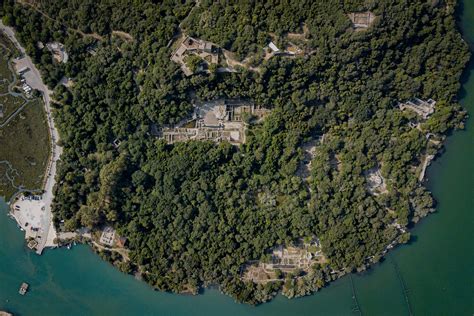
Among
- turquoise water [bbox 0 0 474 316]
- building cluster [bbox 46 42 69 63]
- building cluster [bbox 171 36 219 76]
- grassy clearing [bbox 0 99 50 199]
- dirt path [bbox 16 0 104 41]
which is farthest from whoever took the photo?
turquoise water [bbox 0 0 474 316]

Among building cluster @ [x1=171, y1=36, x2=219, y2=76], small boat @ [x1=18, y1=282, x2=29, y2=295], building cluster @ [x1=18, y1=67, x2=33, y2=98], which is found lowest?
small boat @ [x1=18, y1=282, x2=29, y2=295]

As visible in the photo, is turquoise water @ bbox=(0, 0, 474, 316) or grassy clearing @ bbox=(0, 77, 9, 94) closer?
grassy clearing @ bbox=(0, 77, 9, 94)

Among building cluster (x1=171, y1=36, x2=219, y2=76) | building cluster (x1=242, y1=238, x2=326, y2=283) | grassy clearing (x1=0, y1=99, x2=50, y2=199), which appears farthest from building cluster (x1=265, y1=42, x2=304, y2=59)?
grassy clearing (x1=0, y1=99, x2=50, y2=199)

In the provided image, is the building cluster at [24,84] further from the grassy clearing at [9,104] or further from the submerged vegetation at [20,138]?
the grassy clearing at [9,104]

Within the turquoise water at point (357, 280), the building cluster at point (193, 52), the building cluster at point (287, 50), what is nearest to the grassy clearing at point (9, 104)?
the turquoise water at point (357, 280)

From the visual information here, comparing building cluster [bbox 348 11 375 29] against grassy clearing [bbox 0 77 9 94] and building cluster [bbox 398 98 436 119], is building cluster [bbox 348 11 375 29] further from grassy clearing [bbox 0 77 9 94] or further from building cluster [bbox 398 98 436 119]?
grassy clearing [bbox 0 77 9 94]

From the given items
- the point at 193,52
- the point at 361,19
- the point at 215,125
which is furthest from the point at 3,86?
the point at 361,19

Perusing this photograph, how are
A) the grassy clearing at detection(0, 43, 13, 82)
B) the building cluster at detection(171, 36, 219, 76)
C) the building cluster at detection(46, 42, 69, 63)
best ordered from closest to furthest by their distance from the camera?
the building cluster at detection(171, 36, 219, 76)
the building cluster at detection(46, 42, 69, 63)
the grassy clearing at detection(0, 43, 13, 82)

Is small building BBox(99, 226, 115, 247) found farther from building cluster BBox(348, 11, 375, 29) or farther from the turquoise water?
building cluster BBox(348, 11, 375, 29)

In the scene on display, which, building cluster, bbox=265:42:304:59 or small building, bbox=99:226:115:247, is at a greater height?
building cluster, bbox=265:42:304:59
